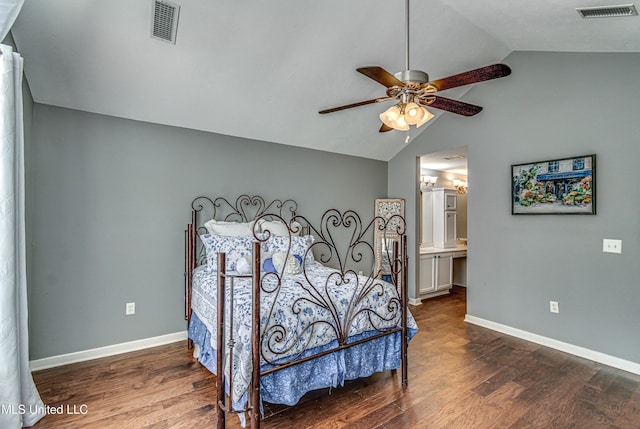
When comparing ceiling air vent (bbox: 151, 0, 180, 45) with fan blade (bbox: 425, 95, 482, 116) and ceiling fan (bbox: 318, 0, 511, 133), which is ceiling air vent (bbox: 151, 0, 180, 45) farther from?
fan blade (bbox: 425, 95, 482, 116)

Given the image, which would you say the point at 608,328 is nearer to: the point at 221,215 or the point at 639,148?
the point at 639,148

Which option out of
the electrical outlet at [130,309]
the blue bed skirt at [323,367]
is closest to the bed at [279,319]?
the blue bed skirt at [323,367]

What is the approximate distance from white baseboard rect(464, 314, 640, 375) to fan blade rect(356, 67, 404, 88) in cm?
318

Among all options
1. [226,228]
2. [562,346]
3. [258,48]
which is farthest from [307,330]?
[562,346]

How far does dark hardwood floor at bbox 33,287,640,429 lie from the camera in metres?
2.11

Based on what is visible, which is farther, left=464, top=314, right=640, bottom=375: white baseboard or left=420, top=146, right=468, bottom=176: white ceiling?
left=420, top=146, right=468, bottom=176: white ceiling

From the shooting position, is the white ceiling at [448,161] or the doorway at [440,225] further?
the doorway at [440,225]

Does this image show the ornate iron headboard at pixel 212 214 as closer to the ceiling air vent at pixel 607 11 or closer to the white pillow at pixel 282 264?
the white pillow at pixel 282 264

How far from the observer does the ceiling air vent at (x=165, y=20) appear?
2.35 metres

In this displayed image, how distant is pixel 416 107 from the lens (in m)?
2.16

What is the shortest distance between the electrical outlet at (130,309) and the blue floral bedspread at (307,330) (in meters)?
0.84

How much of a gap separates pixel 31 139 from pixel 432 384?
393 cm

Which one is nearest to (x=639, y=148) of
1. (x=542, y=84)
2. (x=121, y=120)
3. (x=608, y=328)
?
(x=542, y=84)

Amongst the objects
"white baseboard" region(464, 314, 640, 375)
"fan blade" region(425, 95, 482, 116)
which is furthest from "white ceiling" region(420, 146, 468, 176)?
"white baseboard" region(464, 314, 640, 375)
